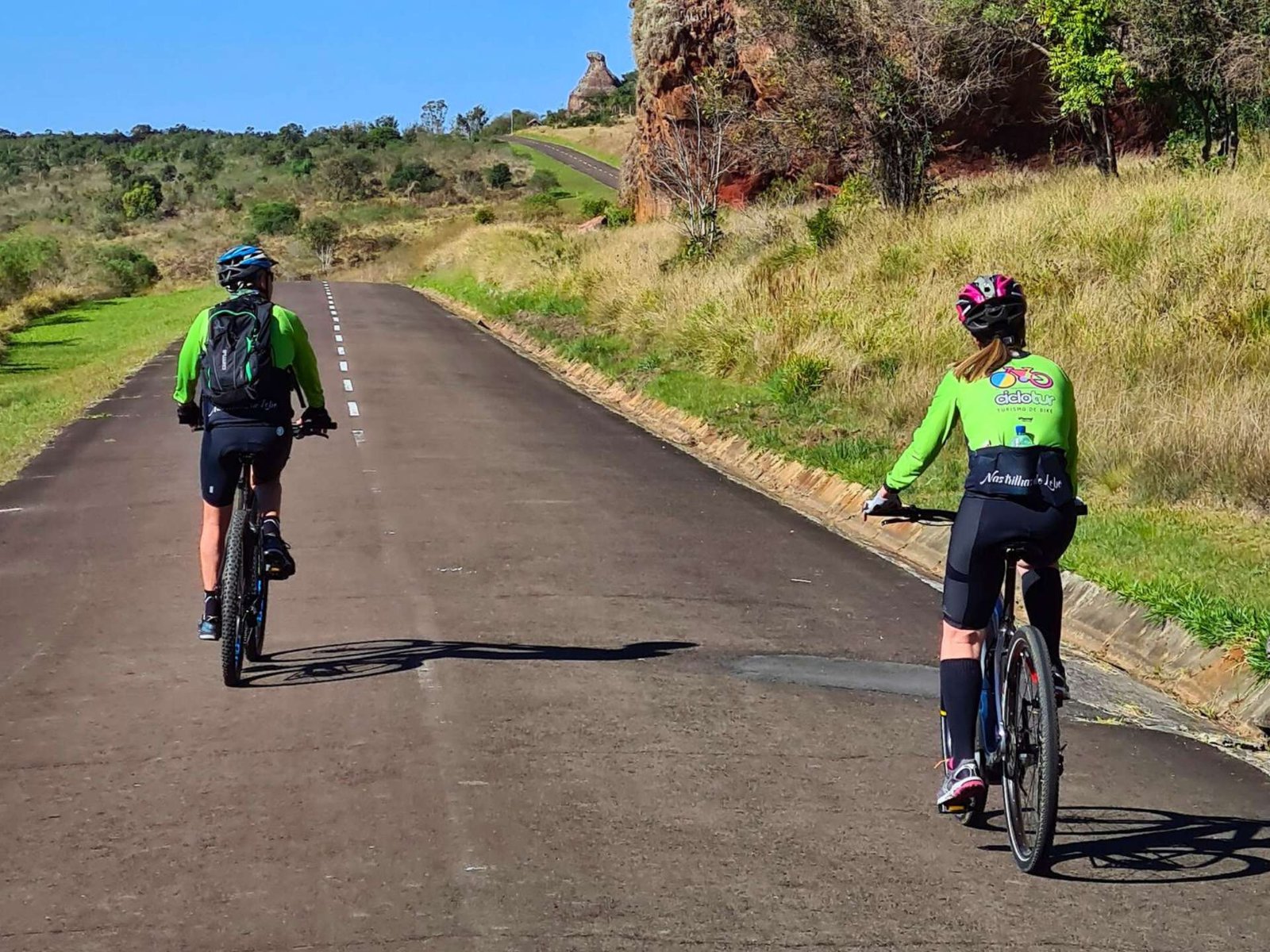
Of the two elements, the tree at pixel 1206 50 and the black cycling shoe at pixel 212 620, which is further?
the tree at pixel 1206 50

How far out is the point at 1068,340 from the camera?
54.9ft

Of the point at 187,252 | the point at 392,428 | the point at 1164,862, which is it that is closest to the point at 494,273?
the point at 392,428

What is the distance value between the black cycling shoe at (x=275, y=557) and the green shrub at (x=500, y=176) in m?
98.4

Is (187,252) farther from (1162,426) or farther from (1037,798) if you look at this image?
(1037,798)

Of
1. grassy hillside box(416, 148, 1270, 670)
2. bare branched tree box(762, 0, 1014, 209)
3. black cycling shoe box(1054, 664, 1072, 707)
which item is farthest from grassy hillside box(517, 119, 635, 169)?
black cycling shoe box(1054, 664, 1072, 707)

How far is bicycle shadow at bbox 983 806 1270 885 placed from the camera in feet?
18.1

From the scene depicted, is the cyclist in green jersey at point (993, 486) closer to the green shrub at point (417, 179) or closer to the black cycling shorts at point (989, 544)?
the black cycling shorts at point (989, 544)

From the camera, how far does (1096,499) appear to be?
12.2 meters

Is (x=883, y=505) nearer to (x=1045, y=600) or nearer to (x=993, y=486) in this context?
(x=993, y=486)

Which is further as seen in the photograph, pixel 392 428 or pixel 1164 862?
→ pixel 392 428

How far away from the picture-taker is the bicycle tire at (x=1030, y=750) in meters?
5.18

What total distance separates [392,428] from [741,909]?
14.1 m

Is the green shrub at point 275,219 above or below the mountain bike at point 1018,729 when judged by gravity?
above

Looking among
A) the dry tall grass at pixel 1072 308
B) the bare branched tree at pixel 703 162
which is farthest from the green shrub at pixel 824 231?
the bare branched tree at pixel 703 162
